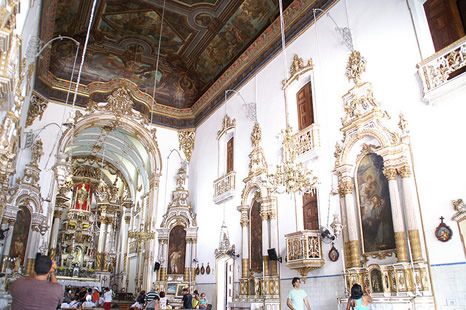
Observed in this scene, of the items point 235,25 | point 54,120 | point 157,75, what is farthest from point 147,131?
point 235,25

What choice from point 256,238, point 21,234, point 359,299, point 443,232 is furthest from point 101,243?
point 359,299

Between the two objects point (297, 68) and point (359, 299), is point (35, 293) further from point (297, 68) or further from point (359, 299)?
point (297, 68)

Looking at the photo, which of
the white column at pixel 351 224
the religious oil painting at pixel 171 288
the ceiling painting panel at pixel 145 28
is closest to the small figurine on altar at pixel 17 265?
the religious oil painting at pixel 171 288

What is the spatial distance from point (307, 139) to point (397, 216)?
3.59 metres

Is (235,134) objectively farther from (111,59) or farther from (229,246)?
(111,59)

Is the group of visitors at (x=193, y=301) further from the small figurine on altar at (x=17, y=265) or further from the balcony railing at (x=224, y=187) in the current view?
the small figurine on altar at (x=17, y=265)

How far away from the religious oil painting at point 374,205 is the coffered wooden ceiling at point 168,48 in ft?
17.6

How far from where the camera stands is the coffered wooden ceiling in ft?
44.5

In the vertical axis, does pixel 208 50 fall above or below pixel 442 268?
above

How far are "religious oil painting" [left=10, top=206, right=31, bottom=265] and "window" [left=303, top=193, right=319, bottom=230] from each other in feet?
34.2

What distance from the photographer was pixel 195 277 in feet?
51.3

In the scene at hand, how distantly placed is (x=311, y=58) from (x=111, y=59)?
10742 mm

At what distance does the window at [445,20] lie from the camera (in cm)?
754

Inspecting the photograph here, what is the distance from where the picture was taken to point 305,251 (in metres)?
9.09
